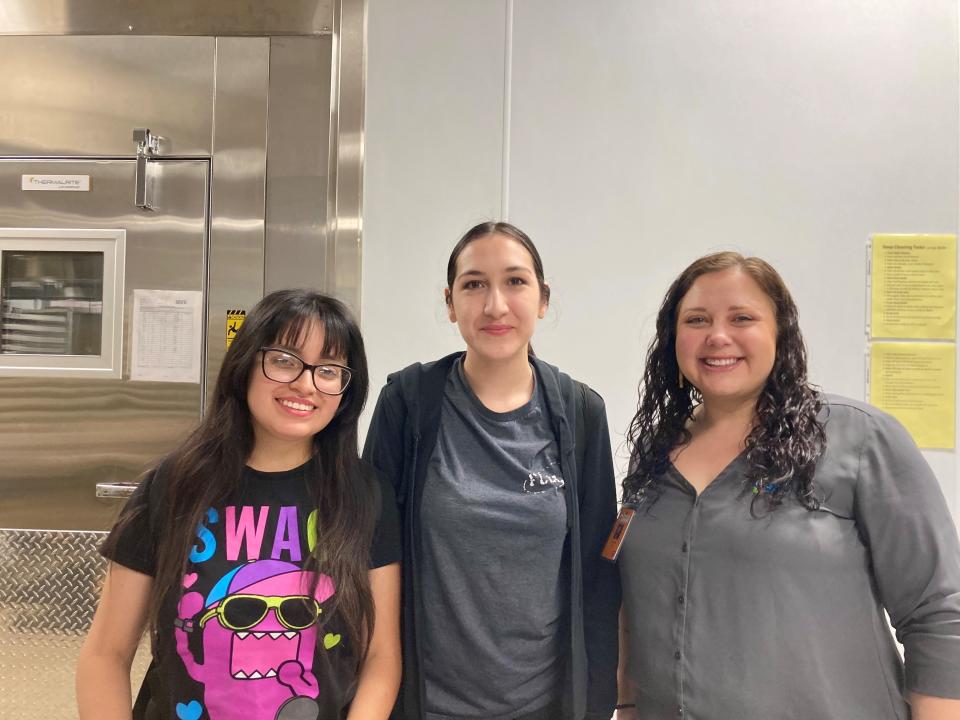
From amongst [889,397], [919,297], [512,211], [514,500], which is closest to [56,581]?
[514,500]

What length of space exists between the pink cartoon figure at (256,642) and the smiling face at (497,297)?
0.59 metres

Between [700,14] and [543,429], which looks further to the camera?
[700,14]

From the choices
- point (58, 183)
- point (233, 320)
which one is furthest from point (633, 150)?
point (58, 183)

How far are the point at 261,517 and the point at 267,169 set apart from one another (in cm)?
133

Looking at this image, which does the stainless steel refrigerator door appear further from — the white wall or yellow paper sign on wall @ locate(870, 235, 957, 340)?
yellow paper sign on wall @ locate(870, 235, 957, 340)

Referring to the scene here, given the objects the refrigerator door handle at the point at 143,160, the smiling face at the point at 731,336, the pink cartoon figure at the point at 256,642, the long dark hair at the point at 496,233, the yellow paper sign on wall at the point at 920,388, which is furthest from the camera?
the refrigerator door handle at the point at 143,160

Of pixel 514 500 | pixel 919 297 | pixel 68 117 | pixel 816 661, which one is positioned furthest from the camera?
pixel 68 117

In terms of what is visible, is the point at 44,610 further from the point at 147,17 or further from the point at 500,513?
the point at 147,17

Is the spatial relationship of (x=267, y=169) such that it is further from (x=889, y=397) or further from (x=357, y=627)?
(x=889, y=397)

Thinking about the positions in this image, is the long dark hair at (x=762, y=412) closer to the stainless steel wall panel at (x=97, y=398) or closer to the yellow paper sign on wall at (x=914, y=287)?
the yellow paper sign on wall at (x=914, y=287)

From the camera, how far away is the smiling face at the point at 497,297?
128cm

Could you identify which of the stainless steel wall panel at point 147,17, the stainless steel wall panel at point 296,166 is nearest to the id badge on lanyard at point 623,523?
the stainless steel wall panel at point 296,166

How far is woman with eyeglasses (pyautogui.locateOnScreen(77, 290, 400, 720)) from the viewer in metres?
1.03

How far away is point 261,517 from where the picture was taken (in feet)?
3.59
